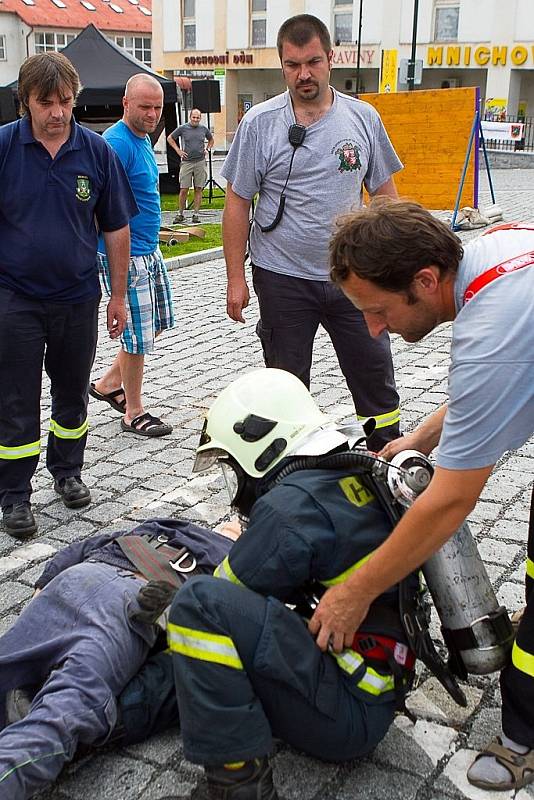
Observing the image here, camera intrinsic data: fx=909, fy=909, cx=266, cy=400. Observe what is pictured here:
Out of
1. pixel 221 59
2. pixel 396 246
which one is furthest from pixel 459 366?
pixel 221 59

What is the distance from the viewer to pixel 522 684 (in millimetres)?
2480

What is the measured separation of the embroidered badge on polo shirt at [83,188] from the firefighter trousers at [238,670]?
2.42 metres

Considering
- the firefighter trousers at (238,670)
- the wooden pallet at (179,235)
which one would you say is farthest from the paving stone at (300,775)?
the wooden pallet at (179,235)

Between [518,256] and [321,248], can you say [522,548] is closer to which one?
[321,248]

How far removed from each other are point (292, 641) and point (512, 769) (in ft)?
2.53

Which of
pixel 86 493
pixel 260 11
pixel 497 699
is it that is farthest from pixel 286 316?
pixel 260 11

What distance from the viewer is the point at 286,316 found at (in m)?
4.27

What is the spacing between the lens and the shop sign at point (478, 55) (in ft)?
139

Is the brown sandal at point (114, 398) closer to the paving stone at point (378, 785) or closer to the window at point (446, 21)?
the paving stone at point (378, 785)

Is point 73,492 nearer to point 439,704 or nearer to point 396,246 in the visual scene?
point 439,704

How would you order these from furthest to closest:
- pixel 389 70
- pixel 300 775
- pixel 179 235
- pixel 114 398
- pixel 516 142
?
1. pixel 516 142
2. pixel 389 70
3. pixel 179 235
4. pixel 114 398
5. pixel 300 775

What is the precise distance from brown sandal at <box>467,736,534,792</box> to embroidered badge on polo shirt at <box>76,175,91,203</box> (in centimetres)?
292

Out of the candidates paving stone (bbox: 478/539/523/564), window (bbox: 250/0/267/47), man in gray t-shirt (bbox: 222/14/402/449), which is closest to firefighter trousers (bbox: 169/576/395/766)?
paving stone (bbox: 478/539/523/564)

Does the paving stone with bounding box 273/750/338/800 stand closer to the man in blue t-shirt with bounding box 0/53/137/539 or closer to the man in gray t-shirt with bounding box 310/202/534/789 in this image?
the man in gray t-shirt with bounding box 310/202/534/789
